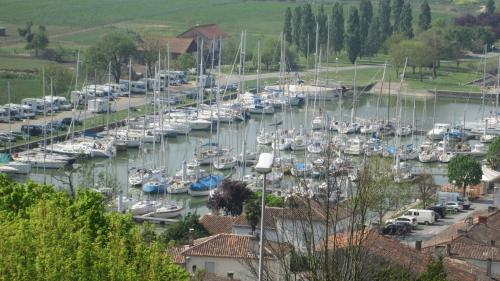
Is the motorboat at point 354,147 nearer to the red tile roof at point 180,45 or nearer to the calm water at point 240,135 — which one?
the calm water at point 240,135

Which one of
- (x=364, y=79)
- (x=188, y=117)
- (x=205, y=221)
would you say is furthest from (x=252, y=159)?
(x=364, y=79)

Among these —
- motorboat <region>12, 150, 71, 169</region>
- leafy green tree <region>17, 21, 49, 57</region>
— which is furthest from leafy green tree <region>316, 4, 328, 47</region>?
motorboat <region>12, 150, 71, 169</region>

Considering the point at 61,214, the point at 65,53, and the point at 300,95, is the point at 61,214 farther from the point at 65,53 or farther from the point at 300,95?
the point at 65,53

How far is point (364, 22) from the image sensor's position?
6397 centimetres

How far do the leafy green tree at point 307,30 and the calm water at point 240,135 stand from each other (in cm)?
745

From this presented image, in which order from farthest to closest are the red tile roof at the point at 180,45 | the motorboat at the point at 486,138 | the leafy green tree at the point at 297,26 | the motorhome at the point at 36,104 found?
the leafy green tree at the point at 297,26 < the red tile roof at the point at 180,45 < the motorhome at the point at 36,104 < the motorboat at the point at 486,138

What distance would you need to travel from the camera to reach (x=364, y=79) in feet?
188

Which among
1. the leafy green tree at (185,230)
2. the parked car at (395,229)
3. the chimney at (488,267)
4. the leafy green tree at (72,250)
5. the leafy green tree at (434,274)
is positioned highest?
the leafy green tree at (72,250)

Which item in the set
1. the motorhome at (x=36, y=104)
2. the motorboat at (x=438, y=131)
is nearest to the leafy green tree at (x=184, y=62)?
the motorhome at (x=36, y=104)

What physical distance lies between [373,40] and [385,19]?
8.11 ft

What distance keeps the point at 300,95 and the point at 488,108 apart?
7.18 metres

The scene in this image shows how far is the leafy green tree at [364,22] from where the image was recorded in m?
62.6

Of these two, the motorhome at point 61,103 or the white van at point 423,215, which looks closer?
the white van at point 423,215

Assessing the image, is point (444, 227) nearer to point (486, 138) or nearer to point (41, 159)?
point (41, 159)
